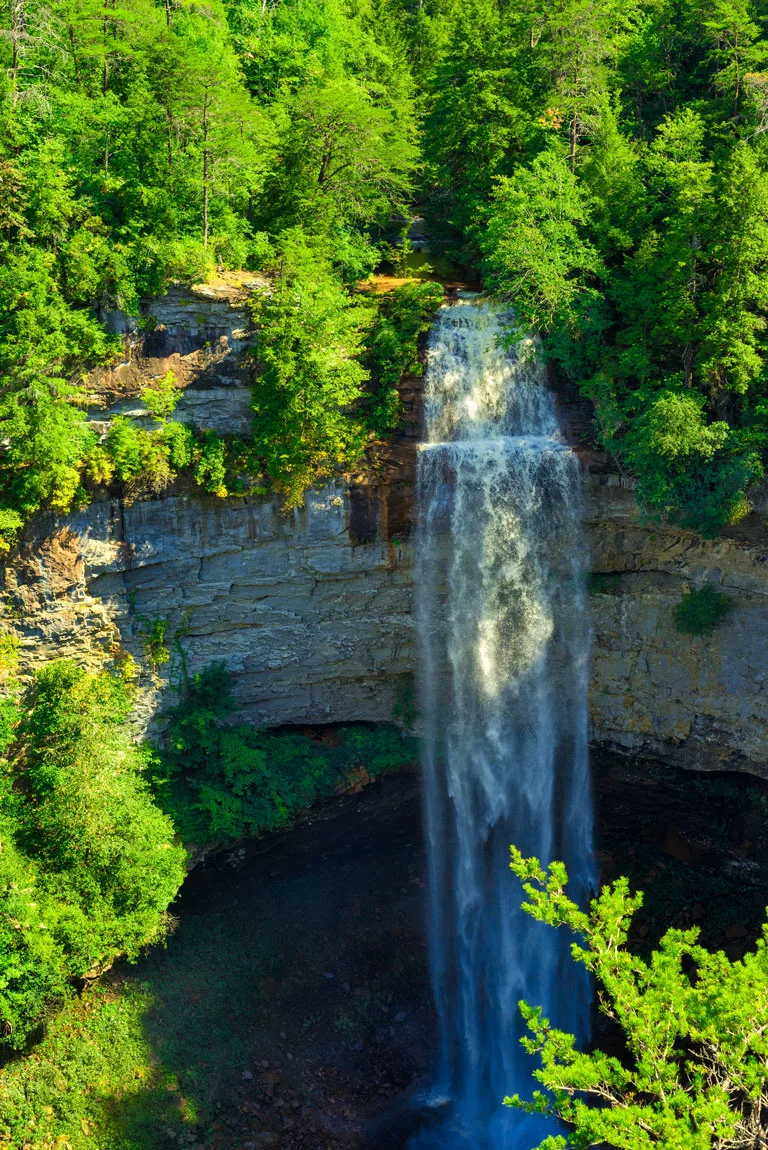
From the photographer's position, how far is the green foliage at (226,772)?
20.4 meters

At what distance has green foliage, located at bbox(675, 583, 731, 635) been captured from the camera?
1998cm

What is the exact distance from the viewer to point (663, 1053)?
38.3 ft

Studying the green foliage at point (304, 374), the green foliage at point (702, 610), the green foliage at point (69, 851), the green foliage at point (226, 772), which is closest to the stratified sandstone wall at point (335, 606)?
the green foliage at point (702, 610)

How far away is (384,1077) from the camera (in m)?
20.3

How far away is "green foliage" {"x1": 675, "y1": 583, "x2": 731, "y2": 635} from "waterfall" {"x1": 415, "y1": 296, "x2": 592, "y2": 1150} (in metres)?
2.25

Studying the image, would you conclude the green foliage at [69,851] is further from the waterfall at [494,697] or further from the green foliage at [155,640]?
the waterfall at [494,697]

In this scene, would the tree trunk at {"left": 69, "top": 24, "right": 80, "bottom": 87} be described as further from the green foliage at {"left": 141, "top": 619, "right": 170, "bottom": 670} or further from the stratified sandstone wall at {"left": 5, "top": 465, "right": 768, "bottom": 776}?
the green foliage at {"left": 141, "top": 619, "right": 170, "bottom": 670}

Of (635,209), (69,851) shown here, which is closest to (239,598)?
(69,851)

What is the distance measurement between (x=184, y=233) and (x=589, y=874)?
679 inches

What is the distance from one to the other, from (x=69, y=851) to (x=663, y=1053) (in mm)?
11376

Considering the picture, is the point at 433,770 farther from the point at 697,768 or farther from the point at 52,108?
the point at 52,108

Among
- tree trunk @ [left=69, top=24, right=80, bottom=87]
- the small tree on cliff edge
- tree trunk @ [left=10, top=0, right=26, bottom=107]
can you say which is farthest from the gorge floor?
tree trunk @ [left=69, top=24, right=80, bottom=87]

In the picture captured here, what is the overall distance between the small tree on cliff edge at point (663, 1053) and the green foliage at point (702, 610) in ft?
27.1

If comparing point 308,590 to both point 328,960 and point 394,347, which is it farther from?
point 328,960
